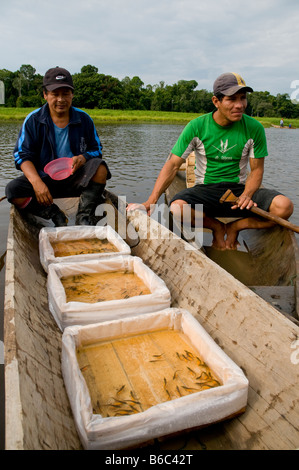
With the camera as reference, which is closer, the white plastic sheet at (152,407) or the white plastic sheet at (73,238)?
the white plastic sheet at (152,407)

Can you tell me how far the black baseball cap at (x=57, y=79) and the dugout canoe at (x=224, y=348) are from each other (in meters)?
1.83

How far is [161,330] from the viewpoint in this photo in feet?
6.06

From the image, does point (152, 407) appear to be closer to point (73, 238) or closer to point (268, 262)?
point (73, 238)

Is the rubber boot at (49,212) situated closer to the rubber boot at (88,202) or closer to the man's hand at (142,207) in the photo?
the rubber boot at (88,202)

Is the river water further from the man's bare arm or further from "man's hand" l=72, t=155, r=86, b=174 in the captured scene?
the man's bare arm

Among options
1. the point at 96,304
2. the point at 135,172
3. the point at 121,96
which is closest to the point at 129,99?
the point at 121,96

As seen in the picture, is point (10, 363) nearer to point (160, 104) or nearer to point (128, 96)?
point (128, 96)

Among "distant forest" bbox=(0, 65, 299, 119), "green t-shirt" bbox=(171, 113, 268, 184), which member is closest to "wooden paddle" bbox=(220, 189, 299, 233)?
"green t-shirt" bbox=(171, 113, 268, 184)

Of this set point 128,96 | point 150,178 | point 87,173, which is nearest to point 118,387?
point 87,173

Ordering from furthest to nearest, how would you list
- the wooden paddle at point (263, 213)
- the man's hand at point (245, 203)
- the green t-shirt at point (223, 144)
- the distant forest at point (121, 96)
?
the distant forest at point (121, 96), the green t-shirt at point (223, 144), the man's hand at point (245, 203), the wooden paddle at point (263, 213)

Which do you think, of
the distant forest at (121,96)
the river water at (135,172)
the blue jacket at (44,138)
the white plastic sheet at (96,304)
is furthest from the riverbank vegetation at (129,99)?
the white plastic sheet at (96,304)

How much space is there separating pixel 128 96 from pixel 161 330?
6335 centimetres

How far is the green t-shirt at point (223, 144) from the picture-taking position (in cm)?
332

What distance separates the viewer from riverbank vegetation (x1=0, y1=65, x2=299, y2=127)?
48.1 meters
